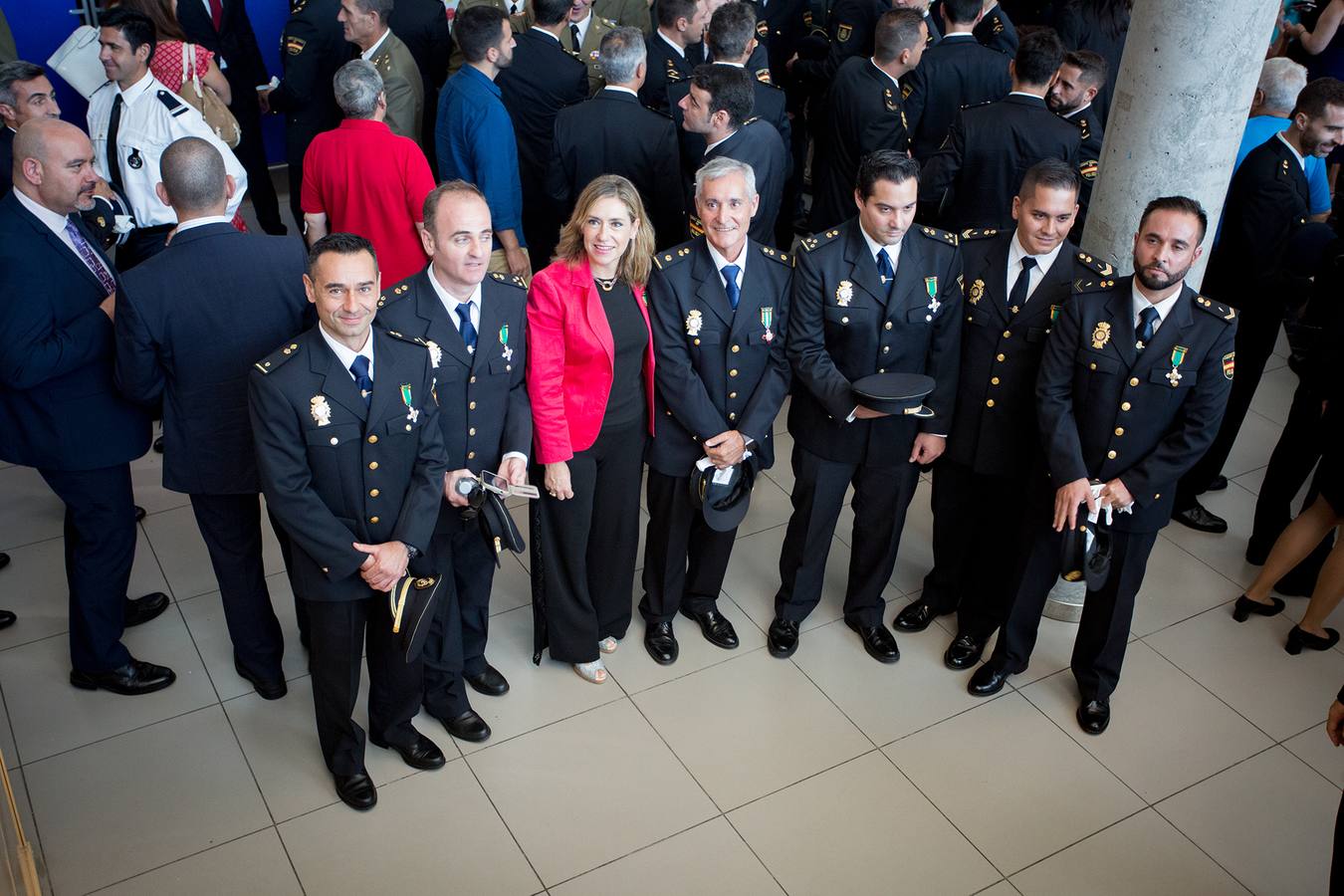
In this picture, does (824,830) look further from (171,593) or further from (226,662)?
(171,593)

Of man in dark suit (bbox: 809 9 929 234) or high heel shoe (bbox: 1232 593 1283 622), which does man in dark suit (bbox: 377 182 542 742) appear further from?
high heel shoe (bbox: 1232 593 1283 622)

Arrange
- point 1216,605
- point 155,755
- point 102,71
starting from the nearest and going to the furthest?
point 155,755
point 1216,605
point 102,71

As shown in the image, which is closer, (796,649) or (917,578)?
(796,649)

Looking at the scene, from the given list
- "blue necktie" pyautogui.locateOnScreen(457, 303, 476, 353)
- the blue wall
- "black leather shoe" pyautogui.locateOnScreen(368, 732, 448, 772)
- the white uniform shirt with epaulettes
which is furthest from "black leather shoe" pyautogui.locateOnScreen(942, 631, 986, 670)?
the blue wall

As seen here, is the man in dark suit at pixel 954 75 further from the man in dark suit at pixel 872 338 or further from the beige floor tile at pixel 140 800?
the beige floor tile at pixel 140 800

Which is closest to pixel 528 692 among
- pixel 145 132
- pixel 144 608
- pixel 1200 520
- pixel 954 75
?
pixel 144 608

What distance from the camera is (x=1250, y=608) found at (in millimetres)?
4340

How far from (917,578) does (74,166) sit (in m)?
A: 3.28

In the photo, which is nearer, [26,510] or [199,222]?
[199,222]

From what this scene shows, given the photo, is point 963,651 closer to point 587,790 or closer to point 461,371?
point 587,790

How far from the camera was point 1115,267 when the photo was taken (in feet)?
12.7

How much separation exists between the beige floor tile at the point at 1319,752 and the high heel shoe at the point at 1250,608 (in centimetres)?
58

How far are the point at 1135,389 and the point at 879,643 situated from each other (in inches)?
51.0

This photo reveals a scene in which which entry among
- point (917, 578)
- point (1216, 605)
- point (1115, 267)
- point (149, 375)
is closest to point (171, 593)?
point (149, 375)
